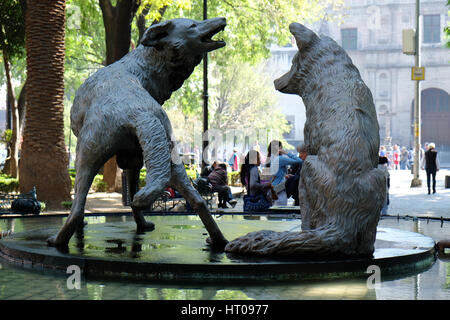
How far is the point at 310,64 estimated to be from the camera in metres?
6.39

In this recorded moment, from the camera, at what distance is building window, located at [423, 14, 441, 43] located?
175 feet

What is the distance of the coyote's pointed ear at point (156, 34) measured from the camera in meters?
→ 6.76

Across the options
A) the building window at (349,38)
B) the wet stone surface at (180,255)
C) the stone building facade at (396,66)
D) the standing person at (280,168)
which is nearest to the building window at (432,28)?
the stone building facade at (396,66)

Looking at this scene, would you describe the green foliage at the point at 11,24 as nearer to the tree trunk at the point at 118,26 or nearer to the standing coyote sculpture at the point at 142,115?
the tree trunk at the point at 118,26

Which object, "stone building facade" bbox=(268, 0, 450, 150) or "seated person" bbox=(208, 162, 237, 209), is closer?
"seated person" bbox=(208, 162, 237, 209)

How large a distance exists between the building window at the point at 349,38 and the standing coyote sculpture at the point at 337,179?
52.0 metres

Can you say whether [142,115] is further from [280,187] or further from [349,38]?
[349,38]

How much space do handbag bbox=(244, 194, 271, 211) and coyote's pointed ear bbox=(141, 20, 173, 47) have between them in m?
5.31

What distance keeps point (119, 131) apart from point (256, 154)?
7.26m

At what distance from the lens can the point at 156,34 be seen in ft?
22.3

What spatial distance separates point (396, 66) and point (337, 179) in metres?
50.4

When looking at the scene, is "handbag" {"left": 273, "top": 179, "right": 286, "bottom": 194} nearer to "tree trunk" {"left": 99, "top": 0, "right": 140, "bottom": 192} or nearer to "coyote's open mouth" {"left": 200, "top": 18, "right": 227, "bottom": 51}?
"coyote's open mouth" {"left": 200, "top": 18, "right": 227, "bottom": 51}

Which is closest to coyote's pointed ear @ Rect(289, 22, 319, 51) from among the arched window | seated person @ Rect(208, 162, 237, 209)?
seated person @ Rect(208, 162, 237, 209)

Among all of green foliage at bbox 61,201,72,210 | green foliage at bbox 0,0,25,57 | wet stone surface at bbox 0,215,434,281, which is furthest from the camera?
green foliage at bbox 0,0,25,57
